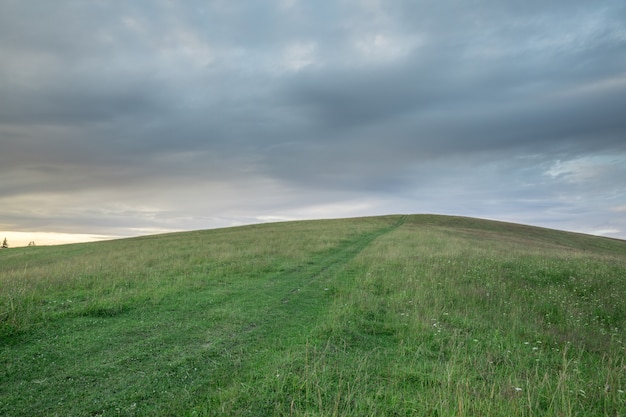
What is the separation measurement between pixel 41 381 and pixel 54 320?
13.1 ft

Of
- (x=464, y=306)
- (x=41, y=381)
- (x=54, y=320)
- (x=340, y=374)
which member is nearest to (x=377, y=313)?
(x=464, y=306)

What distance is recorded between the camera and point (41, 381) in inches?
255

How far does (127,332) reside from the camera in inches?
356

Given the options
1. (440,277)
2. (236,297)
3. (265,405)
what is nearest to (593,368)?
(265,405)

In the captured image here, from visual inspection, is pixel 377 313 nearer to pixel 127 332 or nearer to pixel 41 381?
pixel 127 332

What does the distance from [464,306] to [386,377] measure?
6588mm

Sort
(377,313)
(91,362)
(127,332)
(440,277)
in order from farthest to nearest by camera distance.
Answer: (440,277)
(377,313)
(127,332)
(91,362)

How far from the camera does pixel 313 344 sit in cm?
823

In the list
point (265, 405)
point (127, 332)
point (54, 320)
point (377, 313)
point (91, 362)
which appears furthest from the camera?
Result: point (377, 313)

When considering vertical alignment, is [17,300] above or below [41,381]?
above

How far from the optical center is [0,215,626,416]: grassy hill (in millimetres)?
5891

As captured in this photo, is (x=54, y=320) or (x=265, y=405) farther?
(x=54, y=320)

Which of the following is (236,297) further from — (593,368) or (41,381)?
(593,368)

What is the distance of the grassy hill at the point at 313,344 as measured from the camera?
5.89 m
